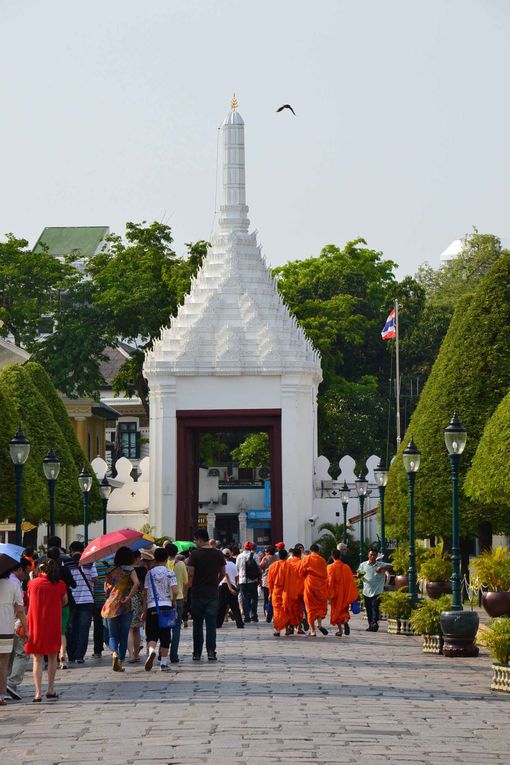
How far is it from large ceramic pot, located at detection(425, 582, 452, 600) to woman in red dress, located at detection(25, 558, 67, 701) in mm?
13242

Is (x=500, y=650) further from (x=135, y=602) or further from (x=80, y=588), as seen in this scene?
(x=80, y=588)

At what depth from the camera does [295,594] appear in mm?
27297

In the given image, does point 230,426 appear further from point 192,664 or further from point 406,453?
point 192,664

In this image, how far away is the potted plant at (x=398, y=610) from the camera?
27.4m

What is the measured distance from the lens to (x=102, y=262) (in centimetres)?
6800

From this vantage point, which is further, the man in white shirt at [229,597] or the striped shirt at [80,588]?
the man in white shirt at [229,597]

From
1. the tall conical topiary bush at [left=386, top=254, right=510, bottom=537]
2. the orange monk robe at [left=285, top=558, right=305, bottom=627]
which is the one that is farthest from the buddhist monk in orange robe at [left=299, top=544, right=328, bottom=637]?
the tall conical topiary bush at [left=386, top=254, right=510, bottom=537]

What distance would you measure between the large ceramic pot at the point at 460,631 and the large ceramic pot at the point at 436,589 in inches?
308

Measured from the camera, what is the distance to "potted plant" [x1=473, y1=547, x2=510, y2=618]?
23.5 m

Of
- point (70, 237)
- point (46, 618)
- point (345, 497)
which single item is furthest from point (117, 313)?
point (70, 237)

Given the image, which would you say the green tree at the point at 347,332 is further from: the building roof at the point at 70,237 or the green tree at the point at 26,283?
the building roof at the point at 70,237

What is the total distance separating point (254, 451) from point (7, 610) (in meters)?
55.6

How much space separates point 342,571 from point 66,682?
31.6ft

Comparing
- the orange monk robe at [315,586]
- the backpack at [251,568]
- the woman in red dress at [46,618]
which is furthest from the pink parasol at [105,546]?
the backpack at [251,568]
